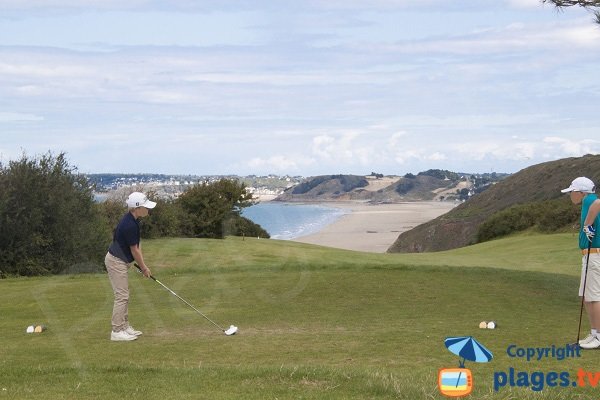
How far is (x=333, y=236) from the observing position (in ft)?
351

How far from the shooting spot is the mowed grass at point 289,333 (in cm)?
923

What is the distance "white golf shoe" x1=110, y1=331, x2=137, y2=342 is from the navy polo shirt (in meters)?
1.26

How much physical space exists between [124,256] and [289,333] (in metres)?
3.23

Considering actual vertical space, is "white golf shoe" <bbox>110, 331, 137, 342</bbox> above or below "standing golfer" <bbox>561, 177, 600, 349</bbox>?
below

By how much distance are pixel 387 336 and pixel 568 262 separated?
2257 cm

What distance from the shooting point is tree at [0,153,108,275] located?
3166cm

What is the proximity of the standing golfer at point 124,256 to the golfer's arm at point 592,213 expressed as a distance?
23.5ft

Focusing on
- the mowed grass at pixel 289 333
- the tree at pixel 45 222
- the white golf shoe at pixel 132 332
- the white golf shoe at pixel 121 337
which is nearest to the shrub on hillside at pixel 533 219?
the mowed grass at pixel 289 333

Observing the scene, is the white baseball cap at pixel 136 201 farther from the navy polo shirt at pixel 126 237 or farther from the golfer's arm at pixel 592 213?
the golfer's arm at pixel 592 213

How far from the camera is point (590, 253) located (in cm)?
1217

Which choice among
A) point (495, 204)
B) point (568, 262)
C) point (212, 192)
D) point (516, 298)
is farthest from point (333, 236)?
point (516, 298)

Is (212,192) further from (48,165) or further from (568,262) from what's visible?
(568,262)

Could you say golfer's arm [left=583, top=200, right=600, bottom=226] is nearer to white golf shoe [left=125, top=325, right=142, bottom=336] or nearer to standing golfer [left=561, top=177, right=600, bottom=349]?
standing golfer [left=561, top=177, right=600, bottom=349]

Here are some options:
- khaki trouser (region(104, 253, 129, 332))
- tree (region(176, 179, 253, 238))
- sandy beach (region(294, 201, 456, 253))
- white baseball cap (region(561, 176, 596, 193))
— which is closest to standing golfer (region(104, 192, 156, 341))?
khaki trouser (region(104, 253, 129, 332))
